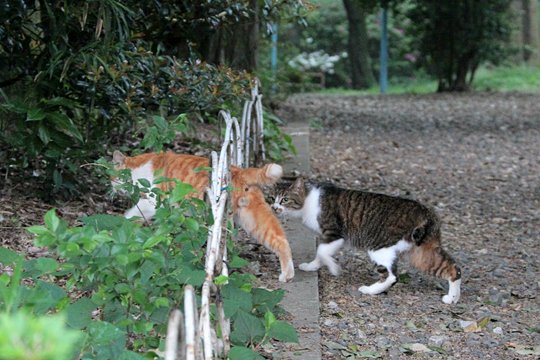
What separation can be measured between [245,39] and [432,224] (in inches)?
277

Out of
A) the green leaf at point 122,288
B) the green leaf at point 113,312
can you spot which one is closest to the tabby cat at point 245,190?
the green leaf at point 113,312

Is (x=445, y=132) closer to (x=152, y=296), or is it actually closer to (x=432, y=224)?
(x=432, y=224)

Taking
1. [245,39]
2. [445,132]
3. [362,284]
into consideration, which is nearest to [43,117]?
[362,284]

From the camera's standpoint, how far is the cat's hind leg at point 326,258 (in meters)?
5.66

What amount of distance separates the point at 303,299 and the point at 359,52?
64.5 ft

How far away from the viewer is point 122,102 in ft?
19.5

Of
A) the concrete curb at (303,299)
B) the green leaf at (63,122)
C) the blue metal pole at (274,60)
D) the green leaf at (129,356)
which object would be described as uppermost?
the blue metal pole at (274,60)

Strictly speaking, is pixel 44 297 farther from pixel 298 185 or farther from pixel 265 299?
pixel 298 185

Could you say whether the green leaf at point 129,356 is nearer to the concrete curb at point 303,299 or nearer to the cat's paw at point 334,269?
the concrete curb at point 303,299

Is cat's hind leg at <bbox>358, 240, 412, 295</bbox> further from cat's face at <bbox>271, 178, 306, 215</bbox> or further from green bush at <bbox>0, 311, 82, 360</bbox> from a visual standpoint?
green bush at <bbox>0, 311, 82, 360</bbox>

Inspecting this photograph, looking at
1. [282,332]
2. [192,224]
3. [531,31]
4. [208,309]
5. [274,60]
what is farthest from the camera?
[531,31]

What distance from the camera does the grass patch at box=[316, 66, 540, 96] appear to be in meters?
21.2

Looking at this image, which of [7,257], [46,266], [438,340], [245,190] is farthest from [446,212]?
[46,266]

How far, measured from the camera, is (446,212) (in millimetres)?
8211
